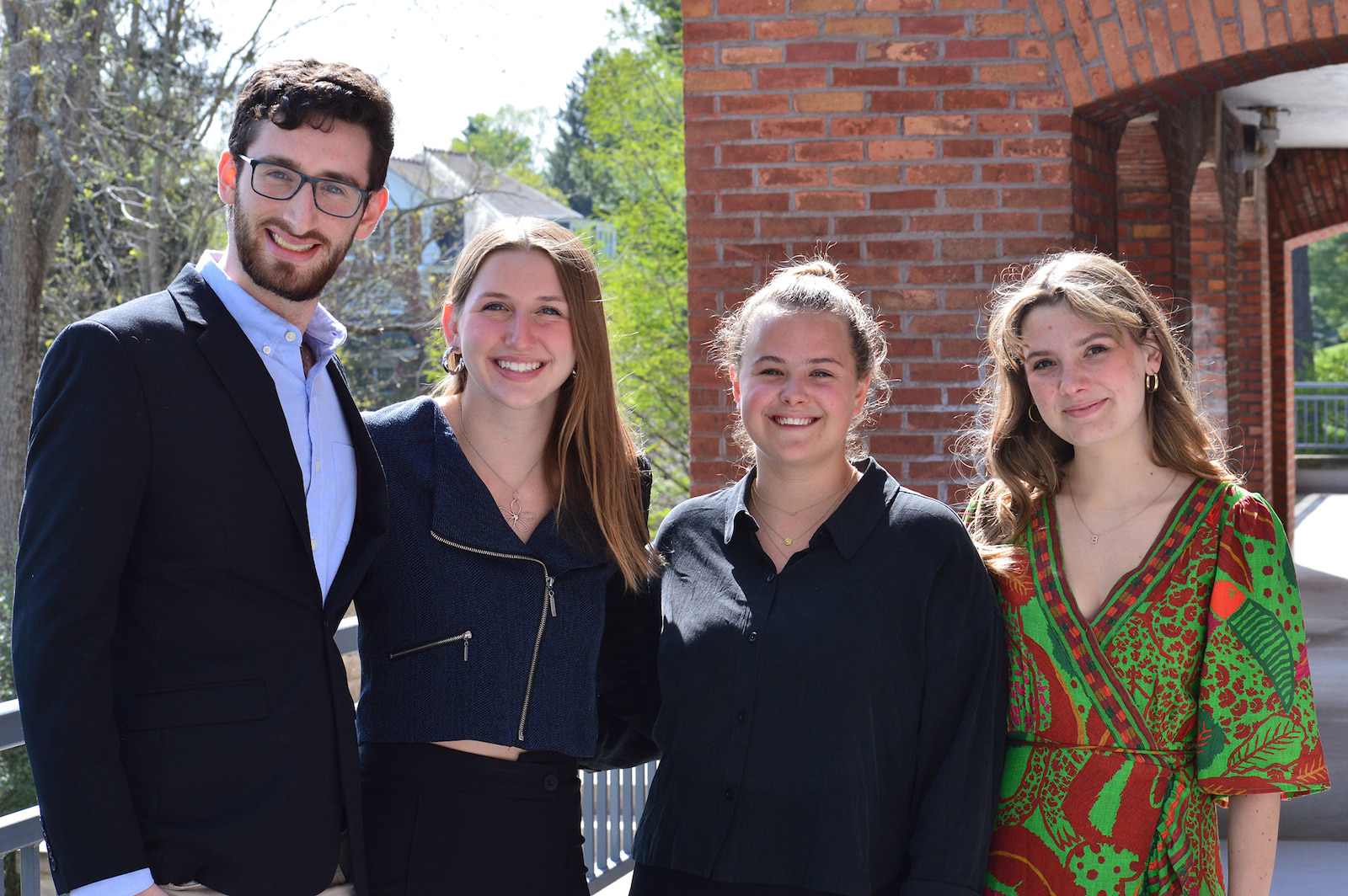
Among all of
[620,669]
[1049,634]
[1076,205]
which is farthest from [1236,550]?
[1076,205]

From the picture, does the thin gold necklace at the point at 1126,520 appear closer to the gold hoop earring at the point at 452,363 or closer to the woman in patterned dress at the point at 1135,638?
the woman in patterned dress at the point at 1135,638

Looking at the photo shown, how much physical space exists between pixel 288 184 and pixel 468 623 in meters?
0.82

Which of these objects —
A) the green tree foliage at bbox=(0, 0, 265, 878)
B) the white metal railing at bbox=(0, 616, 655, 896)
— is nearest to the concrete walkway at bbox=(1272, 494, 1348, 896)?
the white metal railing at bbox=(0, 616, 655, 896)

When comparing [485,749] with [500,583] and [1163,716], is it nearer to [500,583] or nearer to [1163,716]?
[500,583]

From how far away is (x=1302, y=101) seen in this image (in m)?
8.03

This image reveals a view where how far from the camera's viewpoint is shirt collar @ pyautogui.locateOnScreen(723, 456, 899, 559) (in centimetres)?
223

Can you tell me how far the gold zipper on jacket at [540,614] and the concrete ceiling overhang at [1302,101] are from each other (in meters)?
5.52

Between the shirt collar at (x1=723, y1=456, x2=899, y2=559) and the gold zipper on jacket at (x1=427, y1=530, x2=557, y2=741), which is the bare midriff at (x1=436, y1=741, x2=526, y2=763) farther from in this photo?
the shirt collar at (x1=723, y1=456, x2=899, y2=559)

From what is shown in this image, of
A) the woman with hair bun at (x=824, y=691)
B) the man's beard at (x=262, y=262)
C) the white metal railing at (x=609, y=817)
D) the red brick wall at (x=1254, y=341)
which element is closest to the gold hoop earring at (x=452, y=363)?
the man's beard at (x=262, y=262)

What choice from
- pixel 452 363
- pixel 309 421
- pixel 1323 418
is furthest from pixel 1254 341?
pixel 1323 418

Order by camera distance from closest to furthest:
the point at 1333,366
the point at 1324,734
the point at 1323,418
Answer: the point at 1324,734 → the point at 1323,418 → the point at 1333,366

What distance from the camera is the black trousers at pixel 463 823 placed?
2139mm

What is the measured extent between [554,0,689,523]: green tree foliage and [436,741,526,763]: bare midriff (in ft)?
42.6

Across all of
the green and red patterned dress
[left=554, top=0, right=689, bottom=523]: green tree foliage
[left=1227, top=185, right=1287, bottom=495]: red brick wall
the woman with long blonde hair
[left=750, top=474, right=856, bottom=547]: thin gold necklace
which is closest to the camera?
the green and red patterned dress
